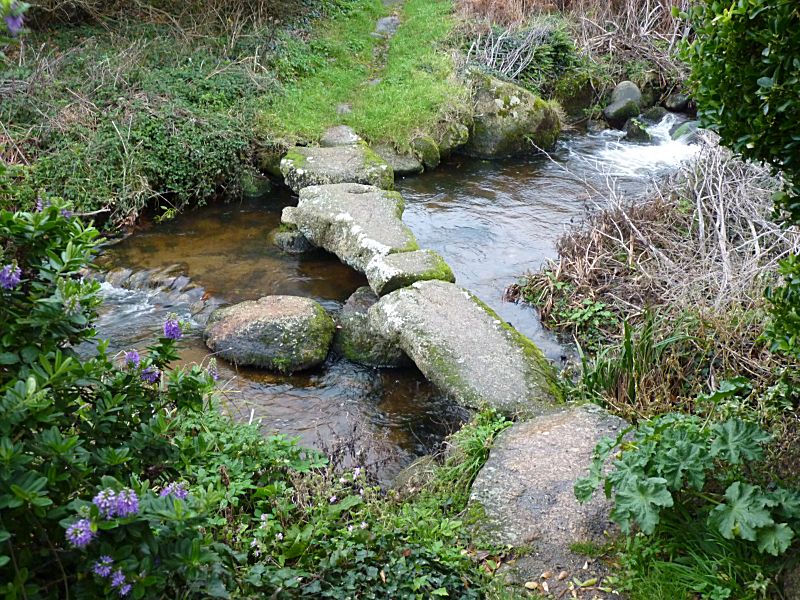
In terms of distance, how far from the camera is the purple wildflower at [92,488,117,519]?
6.70 ft

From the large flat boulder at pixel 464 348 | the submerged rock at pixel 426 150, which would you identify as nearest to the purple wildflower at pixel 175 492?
the large flat boulder at pixel 464 348

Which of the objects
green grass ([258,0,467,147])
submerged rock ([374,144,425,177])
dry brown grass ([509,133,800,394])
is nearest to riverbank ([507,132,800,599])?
dry brown grass ([509,133,800,394])

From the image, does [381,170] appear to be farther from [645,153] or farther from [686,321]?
[686,321]

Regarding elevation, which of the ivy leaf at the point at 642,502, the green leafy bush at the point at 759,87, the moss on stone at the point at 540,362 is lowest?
the moss on stone at the point at 540,362

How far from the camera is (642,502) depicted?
3031mm

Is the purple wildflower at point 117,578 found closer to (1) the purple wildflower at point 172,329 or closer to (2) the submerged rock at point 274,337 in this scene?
(1) the purple wildflower at point 172,329

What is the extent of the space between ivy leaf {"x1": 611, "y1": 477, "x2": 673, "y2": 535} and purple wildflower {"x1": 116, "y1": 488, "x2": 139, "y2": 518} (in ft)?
6.61

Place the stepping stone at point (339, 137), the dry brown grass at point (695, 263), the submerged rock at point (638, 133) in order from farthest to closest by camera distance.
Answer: the submerged rock at point (638, 133)
the stepping stone at point (339, 137)
the dry brown grass at point (695, 263)

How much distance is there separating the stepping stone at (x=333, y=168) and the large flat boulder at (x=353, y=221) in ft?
1.59

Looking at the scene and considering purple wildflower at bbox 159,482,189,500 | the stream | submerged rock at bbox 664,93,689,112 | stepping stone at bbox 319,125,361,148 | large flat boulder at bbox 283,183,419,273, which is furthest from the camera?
submerged rock at bbox 664,93,689,112

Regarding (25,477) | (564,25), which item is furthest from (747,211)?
(564,25)

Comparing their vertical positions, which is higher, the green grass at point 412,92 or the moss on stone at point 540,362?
the green grass at point 412,92

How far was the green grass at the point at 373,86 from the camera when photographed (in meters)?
10.1

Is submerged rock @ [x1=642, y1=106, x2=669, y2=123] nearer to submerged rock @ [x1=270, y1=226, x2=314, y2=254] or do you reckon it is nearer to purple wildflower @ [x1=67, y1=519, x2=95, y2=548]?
submerged rock @ [x1=270, y1=226, x2=314, y2=254]
